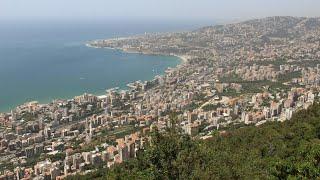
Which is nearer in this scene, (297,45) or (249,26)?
(297,45)

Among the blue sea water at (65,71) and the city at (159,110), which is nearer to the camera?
the city at (159,110)

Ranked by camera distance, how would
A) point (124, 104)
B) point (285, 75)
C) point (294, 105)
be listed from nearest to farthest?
point (294, 105)
point (124, 104)
point (285, 75)

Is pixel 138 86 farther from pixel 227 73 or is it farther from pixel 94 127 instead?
pixel 94 127

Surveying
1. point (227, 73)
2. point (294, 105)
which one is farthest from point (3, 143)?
point (227, 73)

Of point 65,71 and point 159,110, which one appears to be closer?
point 159,110

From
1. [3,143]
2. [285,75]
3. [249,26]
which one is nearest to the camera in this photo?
[3,143]

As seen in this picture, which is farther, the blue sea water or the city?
the blue sea water

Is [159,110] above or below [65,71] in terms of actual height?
above

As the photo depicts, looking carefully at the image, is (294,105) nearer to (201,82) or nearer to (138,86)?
(201,82)

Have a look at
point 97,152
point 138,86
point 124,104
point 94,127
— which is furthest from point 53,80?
point 97,152
